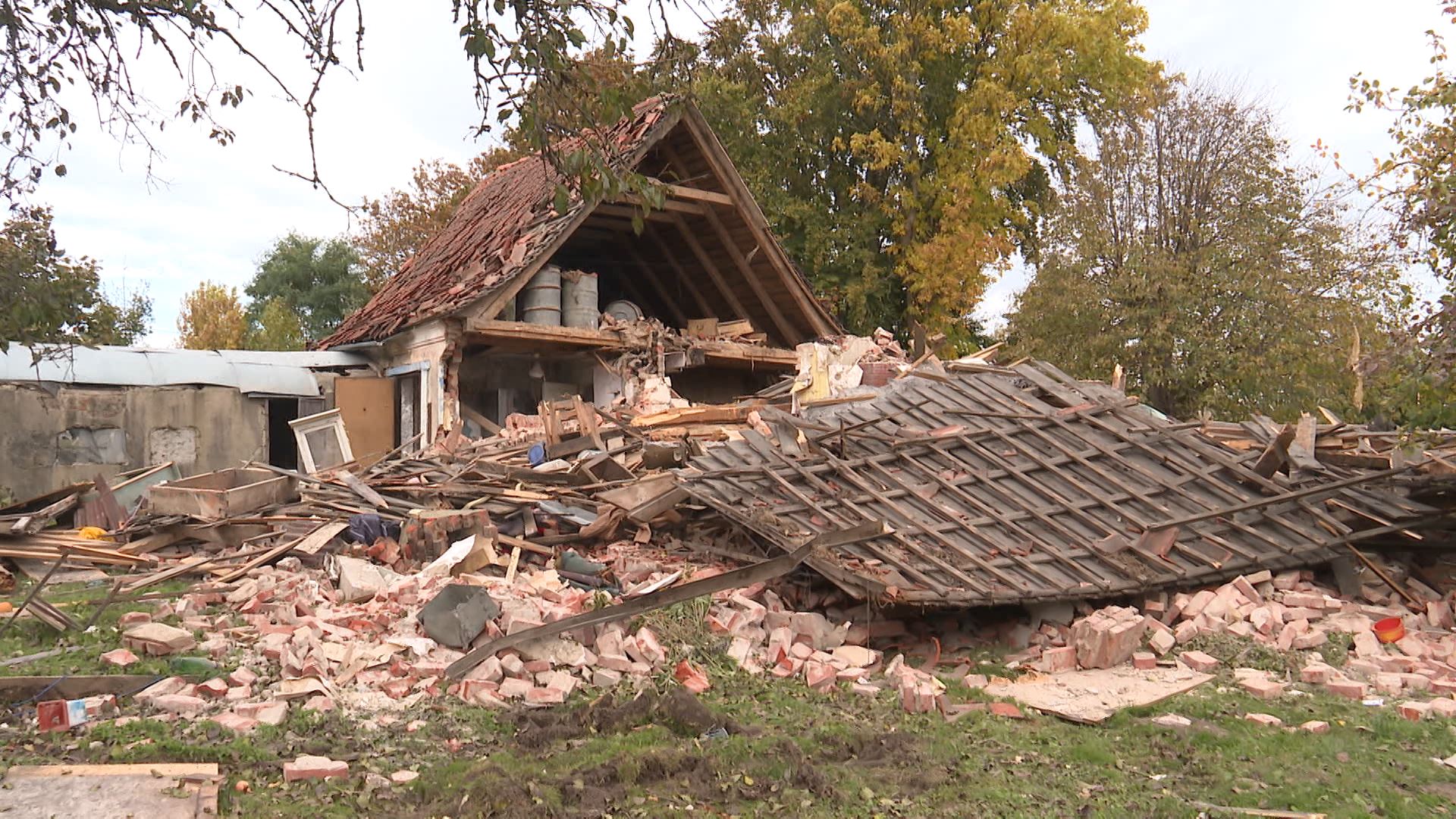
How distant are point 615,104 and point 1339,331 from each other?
68.5 ft

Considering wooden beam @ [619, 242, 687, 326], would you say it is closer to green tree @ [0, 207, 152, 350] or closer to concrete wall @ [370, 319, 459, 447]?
concrete wall @ [370, 319, 459, 447]

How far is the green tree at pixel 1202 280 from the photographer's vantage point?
69.7 feet

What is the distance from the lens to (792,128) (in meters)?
25.8

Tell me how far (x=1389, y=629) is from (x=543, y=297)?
434 inches

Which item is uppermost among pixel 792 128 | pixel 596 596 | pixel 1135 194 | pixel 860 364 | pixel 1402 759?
pixel 792 128

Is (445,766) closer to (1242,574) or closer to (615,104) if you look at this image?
(615,104)

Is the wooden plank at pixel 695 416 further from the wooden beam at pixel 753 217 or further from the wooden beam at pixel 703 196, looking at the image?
the wooden beam at pixel 753 217

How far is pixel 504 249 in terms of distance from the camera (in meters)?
15.0

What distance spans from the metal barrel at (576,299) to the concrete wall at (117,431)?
455 cm

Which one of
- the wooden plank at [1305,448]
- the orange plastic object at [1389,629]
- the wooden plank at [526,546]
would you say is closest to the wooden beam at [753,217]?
the wooden plank at [1305,448]

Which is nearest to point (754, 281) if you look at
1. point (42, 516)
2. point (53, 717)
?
point (42, 516)

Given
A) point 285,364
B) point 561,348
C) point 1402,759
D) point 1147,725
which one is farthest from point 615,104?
point 285,364

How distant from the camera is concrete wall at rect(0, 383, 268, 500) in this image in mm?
13547

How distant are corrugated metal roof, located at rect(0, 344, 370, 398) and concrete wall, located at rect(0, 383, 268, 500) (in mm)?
129
